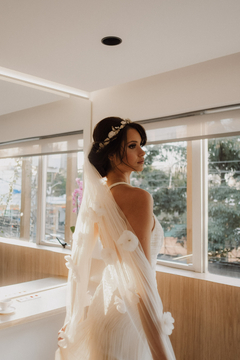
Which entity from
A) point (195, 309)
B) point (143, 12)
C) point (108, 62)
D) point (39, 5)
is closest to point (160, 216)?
point (195, 309)

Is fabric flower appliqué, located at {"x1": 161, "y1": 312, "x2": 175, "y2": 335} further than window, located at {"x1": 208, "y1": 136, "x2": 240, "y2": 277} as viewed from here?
No

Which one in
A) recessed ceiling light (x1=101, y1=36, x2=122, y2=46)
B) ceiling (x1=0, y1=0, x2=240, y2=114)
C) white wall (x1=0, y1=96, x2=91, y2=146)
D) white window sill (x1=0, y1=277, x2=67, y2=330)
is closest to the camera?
ceiling (x1=0, y1=0, x2=240, y2=114)

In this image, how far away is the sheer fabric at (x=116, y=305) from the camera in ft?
3.73

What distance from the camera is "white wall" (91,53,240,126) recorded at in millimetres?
2324

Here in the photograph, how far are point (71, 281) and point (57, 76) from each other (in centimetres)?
168

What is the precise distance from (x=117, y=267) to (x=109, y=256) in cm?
5

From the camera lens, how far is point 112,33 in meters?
1.83

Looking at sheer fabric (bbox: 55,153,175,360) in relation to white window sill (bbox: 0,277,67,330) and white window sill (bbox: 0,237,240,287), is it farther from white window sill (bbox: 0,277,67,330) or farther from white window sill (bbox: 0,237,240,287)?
white window sill (bbox: 0,237,240,287)

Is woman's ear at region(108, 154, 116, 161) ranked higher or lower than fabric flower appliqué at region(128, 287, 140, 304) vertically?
higher

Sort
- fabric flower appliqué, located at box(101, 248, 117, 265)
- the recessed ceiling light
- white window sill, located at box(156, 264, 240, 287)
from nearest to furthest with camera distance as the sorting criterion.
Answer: fabric flower appliqué, located at box(101, 248, 117, 265)
the recessed ceiling light
white window sill, located at box(156, 264, 240, 287)

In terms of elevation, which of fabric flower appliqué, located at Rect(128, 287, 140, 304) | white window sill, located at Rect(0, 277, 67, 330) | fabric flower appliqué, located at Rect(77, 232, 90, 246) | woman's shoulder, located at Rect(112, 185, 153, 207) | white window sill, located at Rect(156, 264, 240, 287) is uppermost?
woman's shoulder, located at Rect(112, 185, 153, 207)

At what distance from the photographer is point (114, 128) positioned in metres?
1.40

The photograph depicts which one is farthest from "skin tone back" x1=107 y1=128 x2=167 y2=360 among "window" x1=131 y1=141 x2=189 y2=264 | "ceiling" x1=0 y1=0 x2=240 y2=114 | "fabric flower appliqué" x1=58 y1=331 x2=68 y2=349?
"window" x1=131 y1=141 x2=189 y2=264

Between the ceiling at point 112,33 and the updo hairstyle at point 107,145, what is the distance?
600mm
